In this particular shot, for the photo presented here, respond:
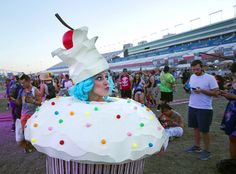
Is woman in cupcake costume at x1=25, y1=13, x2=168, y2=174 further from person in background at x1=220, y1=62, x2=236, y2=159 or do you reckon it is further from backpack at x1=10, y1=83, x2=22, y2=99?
backpack at x1=10, y1=83, x2=22, y2=99

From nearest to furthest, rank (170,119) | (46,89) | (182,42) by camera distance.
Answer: (170,119)
(46,89)
(182,42)

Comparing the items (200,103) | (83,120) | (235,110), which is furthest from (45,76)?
(83,120)

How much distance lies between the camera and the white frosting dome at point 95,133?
5.03 feet

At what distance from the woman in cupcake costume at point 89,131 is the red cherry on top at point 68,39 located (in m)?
0.03

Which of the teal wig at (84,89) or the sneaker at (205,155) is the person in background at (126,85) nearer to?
the sneaker at (205,155)

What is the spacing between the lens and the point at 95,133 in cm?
158

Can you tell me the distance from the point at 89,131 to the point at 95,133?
43 millimetres

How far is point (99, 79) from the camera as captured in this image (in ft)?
6.88

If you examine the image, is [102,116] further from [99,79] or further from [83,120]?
[99,79]

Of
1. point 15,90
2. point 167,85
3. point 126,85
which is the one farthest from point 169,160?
point 126,85

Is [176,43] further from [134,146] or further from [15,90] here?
[134,146]

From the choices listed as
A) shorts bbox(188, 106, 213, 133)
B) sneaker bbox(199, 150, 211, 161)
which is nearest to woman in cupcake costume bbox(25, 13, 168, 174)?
shorts bbox(188, 106, 213, 133)

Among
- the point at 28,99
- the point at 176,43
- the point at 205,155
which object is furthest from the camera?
the point at 176,43

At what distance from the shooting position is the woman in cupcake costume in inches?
60.8
